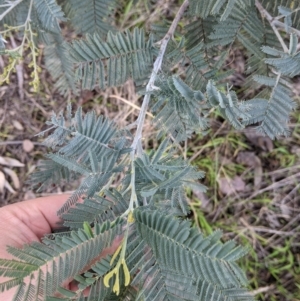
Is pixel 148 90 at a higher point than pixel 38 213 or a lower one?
higher

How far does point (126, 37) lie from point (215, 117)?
0.98 meters

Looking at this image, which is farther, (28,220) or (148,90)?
(28,220)

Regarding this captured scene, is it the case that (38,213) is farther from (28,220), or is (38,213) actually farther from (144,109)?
(144,109)

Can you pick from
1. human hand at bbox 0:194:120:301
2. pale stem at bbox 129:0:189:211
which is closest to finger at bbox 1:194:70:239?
human hand at bbox 0:194:120:301

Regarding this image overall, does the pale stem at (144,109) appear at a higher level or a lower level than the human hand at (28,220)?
higher

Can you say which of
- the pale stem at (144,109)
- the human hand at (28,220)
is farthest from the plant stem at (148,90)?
the human hand at (28,220)

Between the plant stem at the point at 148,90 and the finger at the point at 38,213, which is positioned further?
the finger at the point at 38,213

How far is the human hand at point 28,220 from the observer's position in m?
1.35

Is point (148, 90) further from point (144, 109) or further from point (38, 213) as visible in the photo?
point (38, 213)

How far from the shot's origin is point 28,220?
1.50 m

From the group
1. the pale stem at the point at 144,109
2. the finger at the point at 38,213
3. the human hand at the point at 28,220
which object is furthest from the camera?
the finger at the point at 38,213

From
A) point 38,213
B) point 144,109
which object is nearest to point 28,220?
point 38,213

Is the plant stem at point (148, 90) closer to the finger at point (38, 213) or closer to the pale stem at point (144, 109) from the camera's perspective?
the pale stem at point (144, 109)

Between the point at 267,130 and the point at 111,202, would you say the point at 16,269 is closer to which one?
the point at 111,202
